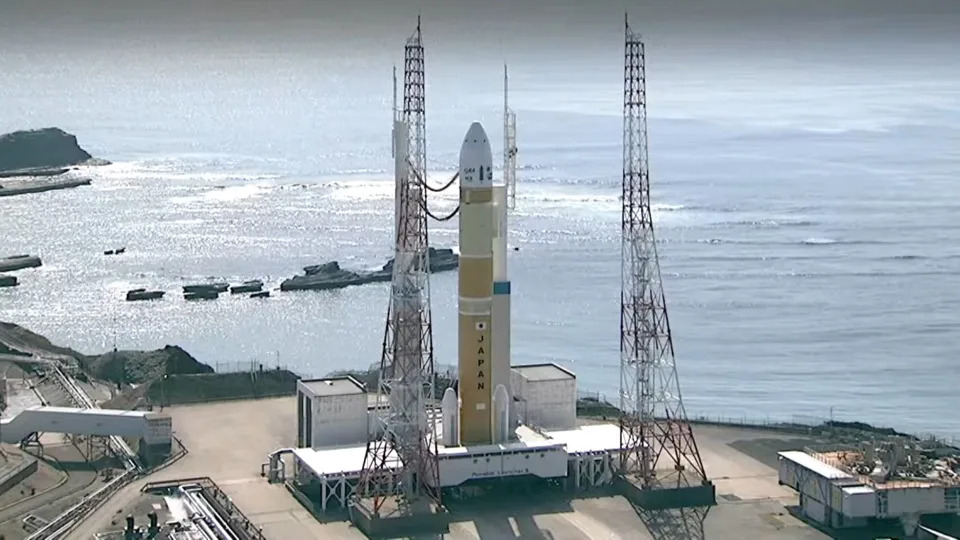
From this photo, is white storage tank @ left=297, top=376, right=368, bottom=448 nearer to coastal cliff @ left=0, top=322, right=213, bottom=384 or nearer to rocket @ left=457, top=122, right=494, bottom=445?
rocket @ left=457, top=122, right=494, bottom=445

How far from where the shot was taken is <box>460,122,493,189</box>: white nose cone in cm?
3091

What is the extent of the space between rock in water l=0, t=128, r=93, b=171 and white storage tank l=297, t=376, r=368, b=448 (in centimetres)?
5221

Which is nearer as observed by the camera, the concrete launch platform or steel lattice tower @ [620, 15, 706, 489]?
the concrete launch platform

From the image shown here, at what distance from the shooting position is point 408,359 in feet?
98.6

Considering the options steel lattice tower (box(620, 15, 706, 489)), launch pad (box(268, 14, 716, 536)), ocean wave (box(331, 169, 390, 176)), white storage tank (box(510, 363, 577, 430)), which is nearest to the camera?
launch pad (box(268, 14, 716, 536))

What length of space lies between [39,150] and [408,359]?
57.0 meters

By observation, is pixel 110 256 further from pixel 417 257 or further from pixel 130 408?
pixel 417 257

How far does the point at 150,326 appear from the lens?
49938 mm

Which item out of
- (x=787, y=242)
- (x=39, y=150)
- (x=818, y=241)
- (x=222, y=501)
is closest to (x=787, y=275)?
(x=787, y=242)

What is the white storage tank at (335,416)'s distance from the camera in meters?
31.5

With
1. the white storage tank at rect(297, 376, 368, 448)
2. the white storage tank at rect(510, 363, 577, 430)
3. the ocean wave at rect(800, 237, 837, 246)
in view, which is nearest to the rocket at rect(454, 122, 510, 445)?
the white storage tank at rect(510, 363, 577, 430)

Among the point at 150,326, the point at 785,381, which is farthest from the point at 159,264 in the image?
the point at 785,381

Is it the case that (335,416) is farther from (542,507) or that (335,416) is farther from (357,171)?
(357,171)

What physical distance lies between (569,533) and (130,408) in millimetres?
10243
